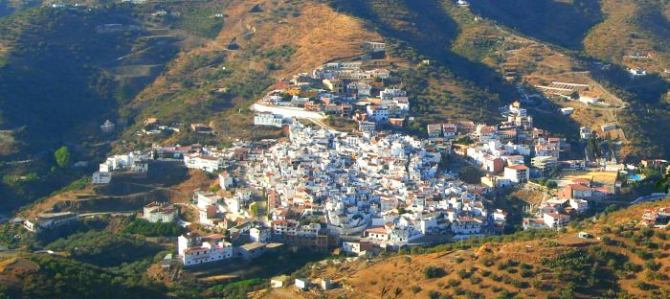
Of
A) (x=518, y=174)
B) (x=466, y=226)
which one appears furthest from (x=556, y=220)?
(x=518, y=174)

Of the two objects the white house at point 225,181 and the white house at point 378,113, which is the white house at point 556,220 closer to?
the white house at point 225,181

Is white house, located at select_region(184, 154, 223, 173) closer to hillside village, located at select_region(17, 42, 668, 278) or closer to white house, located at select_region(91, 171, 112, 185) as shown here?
hillside village, located at select_region(17, 42, 668, 278)

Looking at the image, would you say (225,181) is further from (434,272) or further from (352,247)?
(434,272)

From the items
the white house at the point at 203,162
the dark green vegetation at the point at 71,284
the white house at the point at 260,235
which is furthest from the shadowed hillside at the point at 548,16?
the dark green vegetation at the point at 71,284

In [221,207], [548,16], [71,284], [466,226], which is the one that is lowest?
[221,207]

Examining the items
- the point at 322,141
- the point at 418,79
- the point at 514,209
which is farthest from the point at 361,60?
the point at 514,209

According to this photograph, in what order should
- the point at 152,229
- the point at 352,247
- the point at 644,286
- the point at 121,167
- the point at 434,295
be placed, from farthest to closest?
the point at 121,167
the point at 152,229
the point at 352,247
the point at 434,295
the point at 644,286

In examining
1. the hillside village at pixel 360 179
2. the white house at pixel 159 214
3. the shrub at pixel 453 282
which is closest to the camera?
the shrub at pixel 453 282

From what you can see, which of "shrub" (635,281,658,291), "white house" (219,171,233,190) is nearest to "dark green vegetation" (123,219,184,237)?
"white house" (219,171,233,190)

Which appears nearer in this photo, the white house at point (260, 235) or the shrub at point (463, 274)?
the shrub at point (463, 274)
